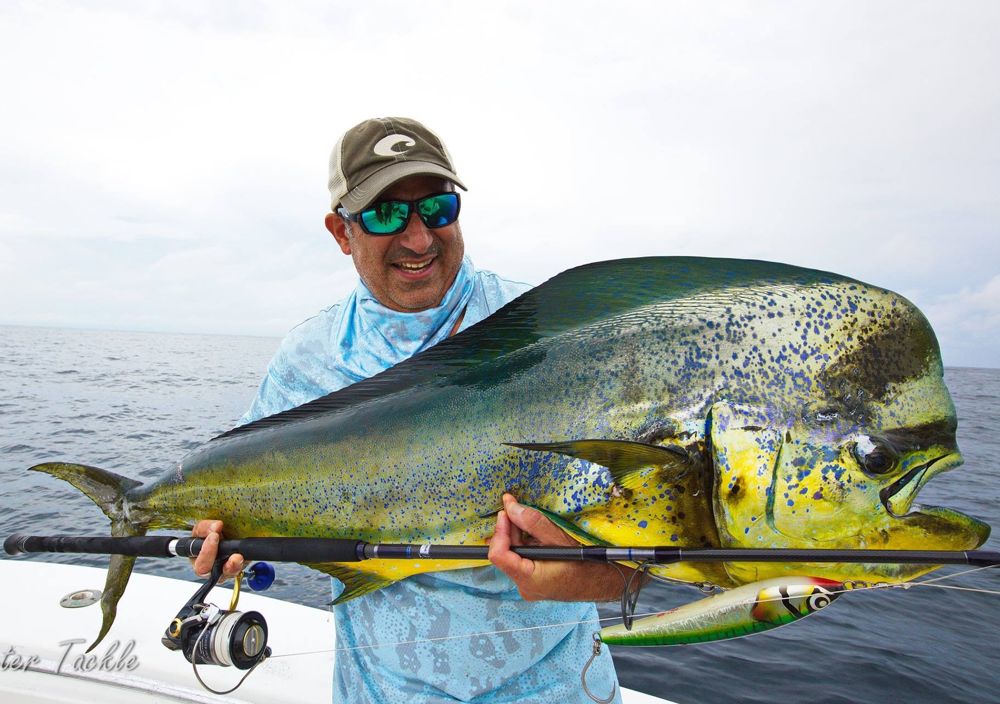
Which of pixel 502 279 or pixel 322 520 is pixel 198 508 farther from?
pixel 502 279

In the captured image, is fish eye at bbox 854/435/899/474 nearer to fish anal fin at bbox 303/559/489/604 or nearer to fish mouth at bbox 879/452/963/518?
fish mouth at bbox 879/452/963/518

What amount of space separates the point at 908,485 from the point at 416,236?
1.51 metres

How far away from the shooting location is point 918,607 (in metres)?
6.71

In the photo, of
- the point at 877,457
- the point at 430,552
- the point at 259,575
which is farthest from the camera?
the point at 259,575

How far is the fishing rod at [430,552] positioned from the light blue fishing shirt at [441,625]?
12.2 inches

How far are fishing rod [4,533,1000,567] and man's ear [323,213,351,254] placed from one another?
1.06m

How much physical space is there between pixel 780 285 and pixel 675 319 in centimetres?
25

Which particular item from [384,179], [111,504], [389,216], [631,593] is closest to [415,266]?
[389,216]

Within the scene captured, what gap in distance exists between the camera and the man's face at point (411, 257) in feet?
7.01

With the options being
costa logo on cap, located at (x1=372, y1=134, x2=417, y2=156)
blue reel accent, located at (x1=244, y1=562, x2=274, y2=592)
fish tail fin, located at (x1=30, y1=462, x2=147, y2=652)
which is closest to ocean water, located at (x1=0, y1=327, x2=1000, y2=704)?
fish tail fin, located at (x1=30, y1=462, x2=147, y2=652)

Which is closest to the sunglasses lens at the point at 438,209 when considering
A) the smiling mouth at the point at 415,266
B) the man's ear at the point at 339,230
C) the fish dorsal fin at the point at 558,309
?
the smiling mouth at the point at 415,266

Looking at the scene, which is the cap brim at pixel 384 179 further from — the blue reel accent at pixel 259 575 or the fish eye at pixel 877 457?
the fish eye at pixel 877 457

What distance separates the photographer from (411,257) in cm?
217

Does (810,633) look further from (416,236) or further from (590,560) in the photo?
(416,236)
